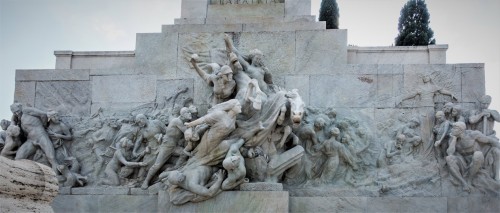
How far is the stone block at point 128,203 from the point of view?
1382 cm

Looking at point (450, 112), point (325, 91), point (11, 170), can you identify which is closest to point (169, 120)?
point (325, 91)

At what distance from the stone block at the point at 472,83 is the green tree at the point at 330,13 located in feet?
32.4

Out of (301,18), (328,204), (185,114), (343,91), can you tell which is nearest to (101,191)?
(185,114)

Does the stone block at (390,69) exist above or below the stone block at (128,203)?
above

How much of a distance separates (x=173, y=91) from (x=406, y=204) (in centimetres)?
548

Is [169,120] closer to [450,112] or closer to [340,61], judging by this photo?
[340,61]

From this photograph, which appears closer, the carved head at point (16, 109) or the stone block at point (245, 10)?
the carved head at point (16, 109)

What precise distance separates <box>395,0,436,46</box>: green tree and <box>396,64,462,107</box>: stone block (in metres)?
8.72

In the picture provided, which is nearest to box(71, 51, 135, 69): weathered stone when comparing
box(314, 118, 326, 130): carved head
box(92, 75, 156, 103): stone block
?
box(92, 75, 156, 103): stone block

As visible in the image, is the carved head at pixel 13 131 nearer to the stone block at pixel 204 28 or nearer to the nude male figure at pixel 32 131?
the nude male figure at pixel 32 131

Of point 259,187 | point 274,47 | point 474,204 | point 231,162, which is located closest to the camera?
point 231,162

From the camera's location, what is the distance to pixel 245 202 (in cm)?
1287

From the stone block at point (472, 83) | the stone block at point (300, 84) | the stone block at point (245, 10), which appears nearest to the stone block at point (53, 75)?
the stone block at point (245, 10)

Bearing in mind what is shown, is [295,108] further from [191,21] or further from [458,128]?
[191,21]
